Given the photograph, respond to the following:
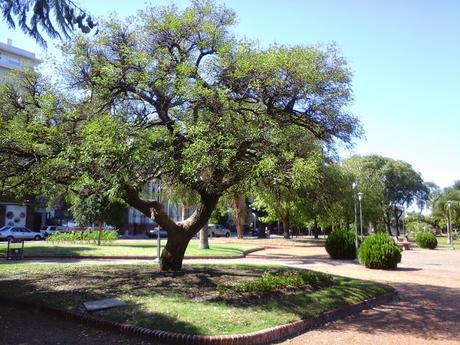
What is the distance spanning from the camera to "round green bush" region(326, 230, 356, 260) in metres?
24.1

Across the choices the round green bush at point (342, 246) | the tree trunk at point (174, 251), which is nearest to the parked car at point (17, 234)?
the round green bush at point (342, 246)

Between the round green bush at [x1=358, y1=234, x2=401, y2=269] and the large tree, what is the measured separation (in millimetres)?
8100

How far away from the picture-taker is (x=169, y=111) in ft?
41.0

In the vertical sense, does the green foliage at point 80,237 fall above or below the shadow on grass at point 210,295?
above

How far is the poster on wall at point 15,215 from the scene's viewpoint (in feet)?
170

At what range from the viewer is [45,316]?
30.1 feet

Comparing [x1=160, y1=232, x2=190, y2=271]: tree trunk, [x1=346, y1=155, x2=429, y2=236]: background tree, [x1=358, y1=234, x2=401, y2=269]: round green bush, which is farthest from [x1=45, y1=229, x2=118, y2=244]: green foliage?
[x1=346, y1=155, x2=429, y2=236]: background tree

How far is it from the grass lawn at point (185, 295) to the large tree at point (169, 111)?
220 cm

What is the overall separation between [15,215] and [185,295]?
48.7m

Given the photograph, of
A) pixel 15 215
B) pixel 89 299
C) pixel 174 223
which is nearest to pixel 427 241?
pixel 174 223

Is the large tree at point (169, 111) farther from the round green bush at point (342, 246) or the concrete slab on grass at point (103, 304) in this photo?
the round green bush at point (342, 246)

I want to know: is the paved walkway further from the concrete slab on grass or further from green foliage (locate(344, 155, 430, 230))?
green foliage (locate(344, 155, 430, 230))

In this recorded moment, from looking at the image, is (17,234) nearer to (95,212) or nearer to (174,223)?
(95,212)

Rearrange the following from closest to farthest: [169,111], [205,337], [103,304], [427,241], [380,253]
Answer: [205,337], [103,304], [169,111], [380,253], [427,241]
